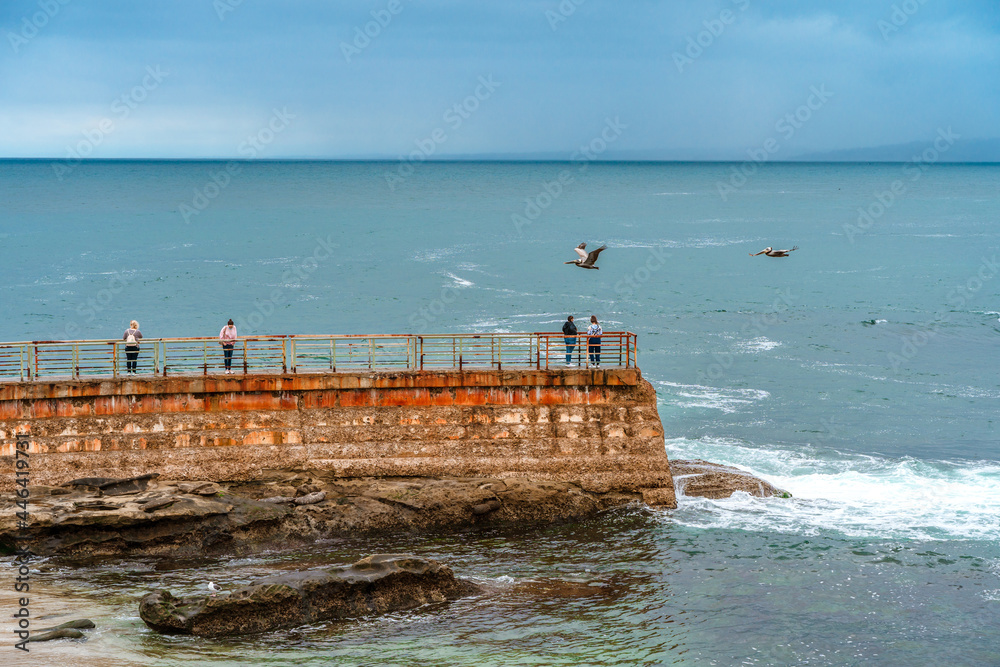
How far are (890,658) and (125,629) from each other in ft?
43.9

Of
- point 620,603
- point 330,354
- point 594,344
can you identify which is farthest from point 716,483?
point 330,354

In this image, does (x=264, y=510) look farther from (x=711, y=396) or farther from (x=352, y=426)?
(x=711, y=396)

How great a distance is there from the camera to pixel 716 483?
26.8m

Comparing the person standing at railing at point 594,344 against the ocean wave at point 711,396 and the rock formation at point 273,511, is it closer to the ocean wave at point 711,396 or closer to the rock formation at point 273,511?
the rock formation at point 273,511

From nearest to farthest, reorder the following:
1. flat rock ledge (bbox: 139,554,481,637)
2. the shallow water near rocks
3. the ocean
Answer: the shallow water near rocks < flat rock ledge (bbox: 139,554,481,637) < the ocean

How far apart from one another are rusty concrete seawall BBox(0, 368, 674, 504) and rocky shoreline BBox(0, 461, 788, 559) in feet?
1.41

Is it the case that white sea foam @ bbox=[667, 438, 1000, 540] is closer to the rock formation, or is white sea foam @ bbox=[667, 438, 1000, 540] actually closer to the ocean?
the ocean

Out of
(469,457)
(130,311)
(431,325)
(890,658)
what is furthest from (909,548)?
Result: (130,311)

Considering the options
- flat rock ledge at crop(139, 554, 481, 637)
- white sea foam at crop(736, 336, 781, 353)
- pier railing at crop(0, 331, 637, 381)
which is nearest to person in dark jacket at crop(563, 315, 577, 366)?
pier railing at crop(0, 331, 637, 381)

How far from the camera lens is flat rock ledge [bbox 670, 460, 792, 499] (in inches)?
1043

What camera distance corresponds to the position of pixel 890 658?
18297 mm

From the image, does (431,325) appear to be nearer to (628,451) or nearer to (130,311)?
(130,311)

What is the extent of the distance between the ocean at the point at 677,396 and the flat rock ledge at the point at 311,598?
379 millimetres

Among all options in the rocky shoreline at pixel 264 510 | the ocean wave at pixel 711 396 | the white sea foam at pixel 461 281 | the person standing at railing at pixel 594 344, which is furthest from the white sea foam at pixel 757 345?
the rocky shoreline at pixel 264 510
